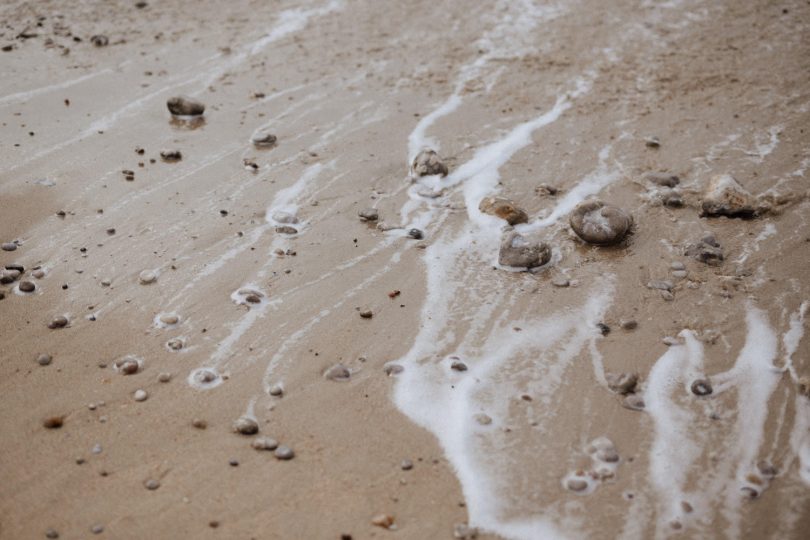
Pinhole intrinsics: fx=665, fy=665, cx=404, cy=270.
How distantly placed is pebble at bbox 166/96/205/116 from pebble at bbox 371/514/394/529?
14.0ft

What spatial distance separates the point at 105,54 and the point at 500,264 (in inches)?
205

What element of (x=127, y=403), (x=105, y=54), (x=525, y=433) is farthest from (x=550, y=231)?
(x=105, y=54)

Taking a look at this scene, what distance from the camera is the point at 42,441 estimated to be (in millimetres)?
2895

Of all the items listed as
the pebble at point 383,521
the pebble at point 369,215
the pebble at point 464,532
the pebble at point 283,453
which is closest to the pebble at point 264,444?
the pebble at point 283,453

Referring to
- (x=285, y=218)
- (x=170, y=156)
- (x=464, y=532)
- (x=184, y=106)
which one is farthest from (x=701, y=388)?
(x=184, y=106)

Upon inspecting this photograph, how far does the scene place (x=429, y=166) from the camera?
4891mm

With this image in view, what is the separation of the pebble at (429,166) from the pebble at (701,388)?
2.41m

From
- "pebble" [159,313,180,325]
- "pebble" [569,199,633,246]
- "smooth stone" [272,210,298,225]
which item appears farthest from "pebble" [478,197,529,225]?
"pebble" [159,313,180,325]

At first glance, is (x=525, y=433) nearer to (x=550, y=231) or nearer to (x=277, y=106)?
(x=550, y=231)

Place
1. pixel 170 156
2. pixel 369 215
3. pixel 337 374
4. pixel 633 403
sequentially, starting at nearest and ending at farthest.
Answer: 1. pixel 633 403
2. pixel 337 374
3. pixel 369 215
4. pixel 170 156

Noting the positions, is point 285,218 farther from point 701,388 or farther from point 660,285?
point 701,388

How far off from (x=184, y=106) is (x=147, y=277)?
237 centimetres

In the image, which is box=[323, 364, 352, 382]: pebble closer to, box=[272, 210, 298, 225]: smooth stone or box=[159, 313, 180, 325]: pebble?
box=[159, 313, 180, 325]: pebble

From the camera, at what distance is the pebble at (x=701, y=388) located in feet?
10.4
